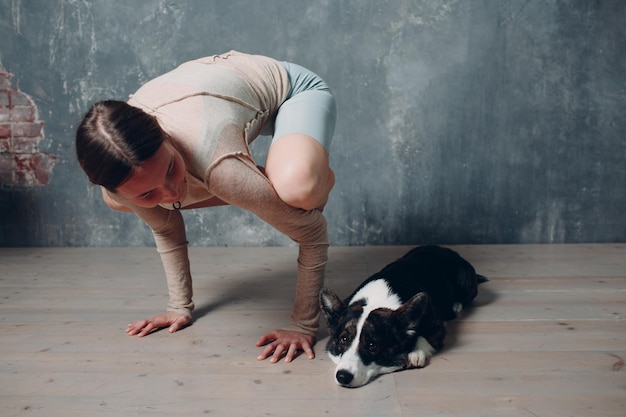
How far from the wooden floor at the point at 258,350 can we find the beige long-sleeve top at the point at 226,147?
216mm

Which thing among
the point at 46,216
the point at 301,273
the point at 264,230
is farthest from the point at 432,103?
the point at 46,216

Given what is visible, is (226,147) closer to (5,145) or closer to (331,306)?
(331,306)

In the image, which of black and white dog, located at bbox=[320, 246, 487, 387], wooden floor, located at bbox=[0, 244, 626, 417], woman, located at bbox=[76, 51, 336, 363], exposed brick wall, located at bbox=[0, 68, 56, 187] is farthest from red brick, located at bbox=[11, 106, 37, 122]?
black and white dog, located at bbox=[320, 246, 487, 387]

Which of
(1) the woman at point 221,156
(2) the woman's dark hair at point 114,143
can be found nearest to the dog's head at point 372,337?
(1) the woman at point 221,156

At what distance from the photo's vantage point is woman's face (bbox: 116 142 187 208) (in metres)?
1.37

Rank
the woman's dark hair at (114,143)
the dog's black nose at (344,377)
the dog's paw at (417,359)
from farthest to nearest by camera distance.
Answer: the dog's paw at (417,359)
the dog's black nose at (344,377)
the woman's dark hair at (114,143)

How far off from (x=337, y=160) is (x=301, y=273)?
4.19 feet

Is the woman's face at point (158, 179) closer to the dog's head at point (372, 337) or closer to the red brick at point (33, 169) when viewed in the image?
the dog's head at point (372, 337)

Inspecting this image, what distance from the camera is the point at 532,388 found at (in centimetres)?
146

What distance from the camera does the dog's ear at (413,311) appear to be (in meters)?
1.60

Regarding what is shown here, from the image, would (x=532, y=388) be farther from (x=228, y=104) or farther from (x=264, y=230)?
(x=264, y=230)

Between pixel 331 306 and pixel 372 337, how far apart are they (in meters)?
0.17

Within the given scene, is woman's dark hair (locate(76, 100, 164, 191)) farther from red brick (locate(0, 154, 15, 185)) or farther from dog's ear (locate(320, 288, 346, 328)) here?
red brick (locate(0, 154, 15, 185))

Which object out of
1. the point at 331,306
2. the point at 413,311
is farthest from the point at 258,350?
the point at 413,311
